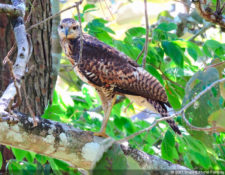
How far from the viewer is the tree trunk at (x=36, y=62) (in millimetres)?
4617

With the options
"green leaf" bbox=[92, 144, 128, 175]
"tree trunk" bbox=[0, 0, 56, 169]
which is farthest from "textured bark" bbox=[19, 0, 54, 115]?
"green leaf" bbox=[92, 144, 128, 175]

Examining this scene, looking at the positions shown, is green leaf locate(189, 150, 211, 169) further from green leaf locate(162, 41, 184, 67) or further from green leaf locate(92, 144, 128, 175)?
green leaf locate(92, 144, 128, 175)

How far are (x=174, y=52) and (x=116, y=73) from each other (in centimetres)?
70

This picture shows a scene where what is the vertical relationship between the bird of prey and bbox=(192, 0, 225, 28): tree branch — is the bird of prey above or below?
below

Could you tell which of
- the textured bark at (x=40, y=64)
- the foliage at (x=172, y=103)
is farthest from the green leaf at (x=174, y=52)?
the textured bark at (x=40, y=64)

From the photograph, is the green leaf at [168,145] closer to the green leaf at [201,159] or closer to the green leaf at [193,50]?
the green leaf at [201,159]

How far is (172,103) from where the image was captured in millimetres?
4312

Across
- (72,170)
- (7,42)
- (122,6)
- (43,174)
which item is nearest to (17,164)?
(43,174)

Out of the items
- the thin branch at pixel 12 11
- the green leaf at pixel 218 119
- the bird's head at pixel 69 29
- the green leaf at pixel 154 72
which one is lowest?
the green leaf at pixel 154 72

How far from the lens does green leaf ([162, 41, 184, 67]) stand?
13.1 ft

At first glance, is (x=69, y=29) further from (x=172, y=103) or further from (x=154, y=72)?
(x=172, y=103)

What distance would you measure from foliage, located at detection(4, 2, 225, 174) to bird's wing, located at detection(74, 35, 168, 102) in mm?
324

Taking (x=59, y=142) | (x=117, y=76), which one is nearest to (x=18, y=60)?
(x=59, y=142)

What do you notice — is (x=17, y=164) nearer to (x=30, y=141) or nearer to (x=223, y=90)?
(x=30, y=141)
